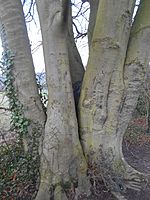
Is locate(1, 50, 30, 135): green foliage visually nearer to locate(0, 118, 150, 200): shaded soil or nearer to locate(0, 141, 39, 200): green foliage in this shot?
locate(0, 141, 39, 200): green foliage

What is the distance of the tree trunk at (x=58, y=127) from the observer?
385 cm

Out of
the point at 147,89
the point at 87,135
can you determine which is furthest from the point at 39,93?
the point at 147,89

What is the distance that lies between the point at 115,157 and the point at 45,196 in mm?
1009

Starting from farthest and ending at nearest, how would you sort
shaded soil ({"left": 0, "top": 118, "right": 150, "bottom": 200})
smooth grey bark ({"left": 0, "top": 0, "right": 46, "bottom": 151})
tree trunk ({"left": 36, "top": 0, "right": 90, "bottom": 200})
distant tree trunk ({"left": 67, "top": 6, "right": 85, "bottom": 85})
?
distant tree trunk ({"left": 67, "top": 6, "right": 85, "bottom": 85}), smooth grey bark ({"left": 0, "top": 0, "right": 46, "bottom": 151}), shaded soil ({"left": 0, "top": 118, "right": 150, "bottom": 200}), tree trunk ({"left": 36, "top": 0, "right": 90, "bottom": 200})

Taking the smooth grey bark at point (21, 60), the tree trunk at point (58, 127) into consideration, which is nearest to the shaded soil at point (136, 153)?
the tree trunk at point (58, 127)

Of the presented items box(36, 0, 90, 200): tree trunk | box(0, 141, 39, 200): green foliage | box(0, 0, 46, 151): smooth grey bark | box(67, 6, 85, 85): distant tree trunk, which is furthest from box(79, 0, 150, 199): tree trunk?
box(0, 141, 39, 200): green foliage

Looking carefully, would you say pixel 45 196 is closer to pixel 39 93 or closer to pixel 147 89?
pixel 39 93

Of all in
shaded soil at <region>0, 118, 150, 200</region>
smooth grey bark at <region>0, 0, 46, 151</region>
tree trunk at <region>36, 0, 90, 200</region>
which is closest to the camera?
tree trunk at <region>36, 0, 90, 200</region>

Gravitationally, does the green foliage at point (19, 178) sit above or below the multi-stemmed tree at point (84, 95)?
below

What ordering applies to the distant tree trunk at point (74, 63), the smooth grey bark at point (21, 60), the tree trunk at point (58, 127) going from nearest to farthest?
the tree trunk at point (58, 127), the smooth grey bark at point (21, 60), the distant tree trunk at point (74, 63)

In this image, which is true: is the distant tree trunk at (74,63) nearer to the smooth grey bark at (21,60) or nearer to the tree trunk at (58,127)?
the tree trunk at (58,127)

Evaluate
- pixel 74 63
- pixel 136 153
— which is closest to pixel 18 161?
pixel 74 63

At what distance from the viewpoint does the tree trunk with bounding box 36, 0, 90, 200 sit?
3854 millimetres

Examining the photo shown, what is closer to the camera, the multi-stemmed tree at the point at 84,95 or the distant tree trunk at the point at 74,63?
the multi-stemmed tree at the point at 84,95
